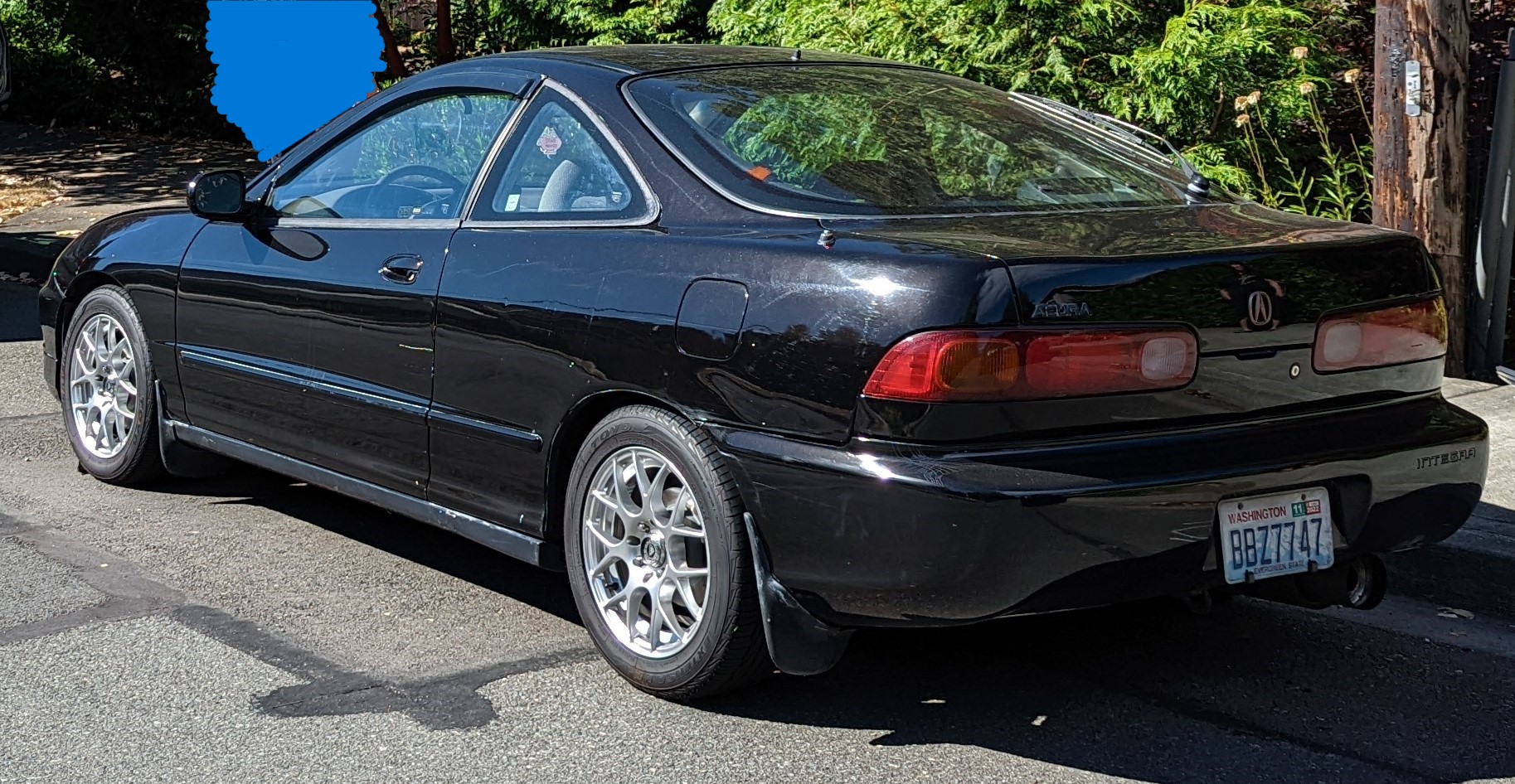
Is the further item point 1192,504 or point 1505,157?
point 1505,157

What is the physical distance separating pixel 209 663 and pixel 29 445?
2.84 m

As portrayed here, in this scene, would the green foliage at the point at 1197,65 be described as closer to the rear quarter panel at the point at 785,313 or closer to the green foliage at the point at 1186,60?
the green foliage at the point at 1186,60

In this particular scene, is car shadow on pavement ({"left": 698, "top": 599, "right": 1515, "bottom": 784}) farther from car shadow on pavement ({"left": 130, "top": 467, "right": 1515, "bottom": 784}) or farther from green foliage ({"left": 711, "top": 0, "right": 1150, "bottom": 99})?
green foliage ({"left": 711, "top": 0, "right": 1150, "bottom": 99})

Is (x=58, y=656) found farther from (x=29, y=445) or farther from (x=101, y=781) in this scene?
(x=29, y=445)

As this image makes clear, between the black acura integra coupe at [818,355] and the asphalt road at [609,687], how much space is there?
0.78 ft

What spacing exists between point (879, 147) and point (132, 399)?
296 cm

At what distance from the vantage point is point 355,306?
4.55m

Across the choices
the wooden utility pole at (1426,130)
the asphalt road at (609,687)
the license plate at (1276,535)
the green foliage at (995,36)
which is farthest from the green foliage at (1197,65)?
the license plate at (1276,535)

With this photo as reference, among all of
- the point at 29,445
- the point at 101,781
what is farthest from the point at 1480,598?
the point at 29,445

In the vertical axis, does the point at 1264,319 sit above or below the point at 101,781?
above

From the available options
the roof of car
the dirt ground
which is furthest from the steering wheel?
the dirt ground

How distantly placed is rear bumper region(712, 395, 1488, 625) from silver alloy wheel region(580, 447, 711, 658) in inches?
10.4

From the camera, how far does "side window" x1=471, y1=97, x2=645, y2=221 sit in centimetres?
411

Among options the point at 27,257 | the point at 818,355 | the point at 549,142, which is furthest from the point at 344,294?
the point at 27,257
